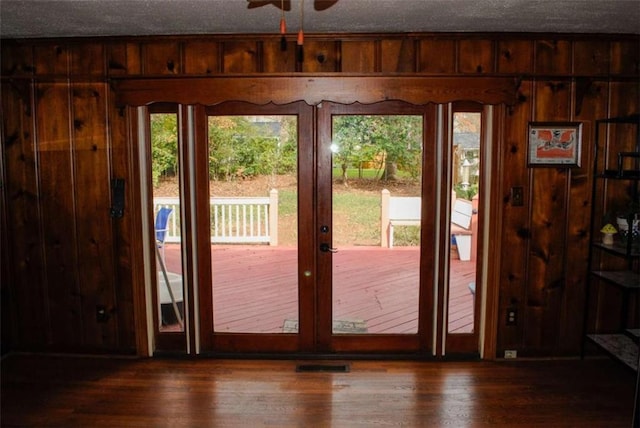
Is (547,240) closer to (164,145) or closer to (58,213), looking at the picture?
(164,145)

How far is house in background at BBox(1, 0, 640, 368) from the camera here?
3322mm

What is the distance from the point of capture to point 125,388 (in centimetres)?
323

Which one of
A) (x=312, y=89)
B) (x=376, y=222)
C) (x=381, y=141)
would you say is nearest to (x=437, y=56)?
(x=381, y=141)


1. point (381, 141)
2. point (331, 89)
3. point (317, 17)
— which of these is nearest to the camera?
point (317, 17)

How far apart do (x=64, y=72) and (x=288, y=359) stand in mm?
2752

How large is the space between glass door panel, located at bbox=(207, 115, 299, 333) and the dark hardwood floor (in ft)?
1.33

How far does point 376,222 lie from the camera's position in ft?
12.0

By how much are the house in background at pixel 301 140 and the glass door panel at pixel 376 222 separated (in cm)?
11

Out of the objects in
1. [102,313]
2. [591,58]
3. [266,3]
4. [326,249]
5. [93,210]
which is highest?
Result: [266,3]

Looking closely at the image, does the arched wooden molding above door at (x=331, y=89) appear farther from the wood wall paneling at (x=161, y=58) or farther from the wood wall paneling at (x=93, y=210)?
the wood wall paneling at (x=93, y=210)

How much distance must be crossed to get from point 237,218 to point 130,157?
3.00 ft

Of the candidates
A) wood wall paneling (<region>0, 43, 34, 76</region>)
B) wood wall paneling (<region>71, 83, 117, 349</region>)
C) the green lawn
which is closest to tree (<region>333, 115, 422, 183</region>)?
the green lawn

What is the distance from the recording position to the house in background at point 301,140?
3322 millimetres

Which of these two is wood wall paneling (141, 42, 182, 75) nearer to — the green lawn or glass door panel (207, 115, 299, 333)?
glass door panel (207, 115, 299, 333)
